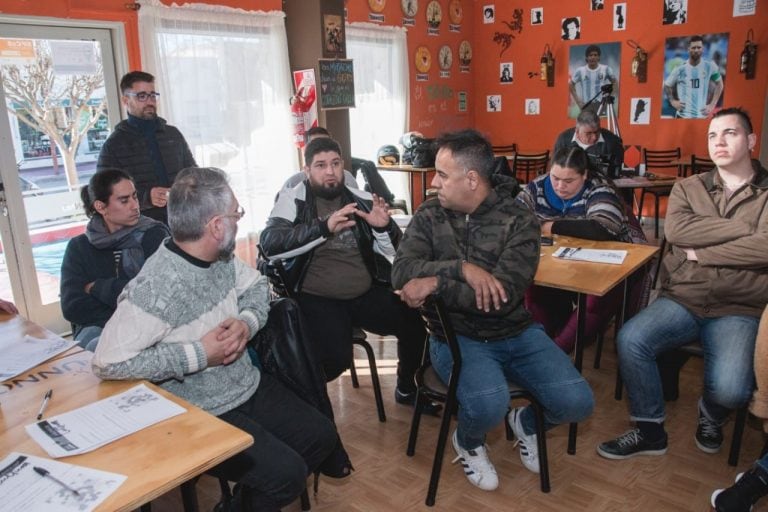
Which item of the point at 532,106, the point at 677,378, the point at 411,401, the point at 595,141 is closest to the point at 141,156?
the point at 411,401

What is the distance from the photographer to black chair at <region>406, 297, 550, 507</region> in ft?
6.84

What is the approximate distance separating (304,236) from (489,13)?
5.98 m

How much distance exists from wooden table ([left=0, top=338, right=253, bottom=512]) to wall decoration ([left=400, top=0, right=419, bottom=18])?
5.81 m

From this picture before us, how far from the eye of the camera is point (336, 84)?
17.0 ft

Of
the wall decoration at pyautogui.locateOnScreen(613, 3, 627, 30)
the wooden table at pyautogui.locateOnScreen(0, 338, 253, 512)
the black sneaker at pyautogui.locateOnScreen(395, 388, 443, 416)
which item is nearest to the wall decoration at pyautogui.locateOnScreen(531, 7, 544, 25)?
the wall decoration at pyautogui.locateOnScreen(613, 3, 627, 30)

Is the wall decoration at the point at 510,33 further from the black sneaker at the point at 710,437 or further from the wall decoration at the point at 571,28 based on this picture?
the black sneaker at the point at 710,437

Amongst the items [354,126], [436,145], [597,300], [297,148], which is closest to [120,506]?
[436,145]

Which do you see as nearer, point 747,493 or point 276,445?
point 276,445

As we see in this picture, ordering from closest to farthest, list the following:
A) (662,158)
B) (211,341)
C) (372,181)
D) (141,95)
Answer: (211,341), (141,95), (372,181), (662,158)

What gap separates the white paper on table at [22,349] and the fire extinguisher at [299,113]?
11.1ft

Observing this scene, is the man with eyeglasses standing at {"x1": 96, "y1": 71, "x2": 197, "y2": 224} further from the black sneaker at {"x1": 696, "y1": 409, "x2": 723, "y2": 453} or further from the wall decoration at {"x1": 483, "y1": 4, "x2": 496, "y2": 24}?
the wall decoration at {"x1": 483, "y1": 4, "x2": 496, "y2": 24}

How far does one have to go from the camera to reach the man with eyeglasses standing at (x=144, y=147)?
338 cm

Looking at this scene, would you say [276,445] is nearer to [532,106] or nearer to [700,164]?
[700,164]

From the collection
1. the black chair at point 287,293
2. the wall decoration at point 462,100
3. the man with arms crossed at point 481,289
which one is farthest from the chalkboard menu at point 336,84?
the man with arms crossed at point 481,289
